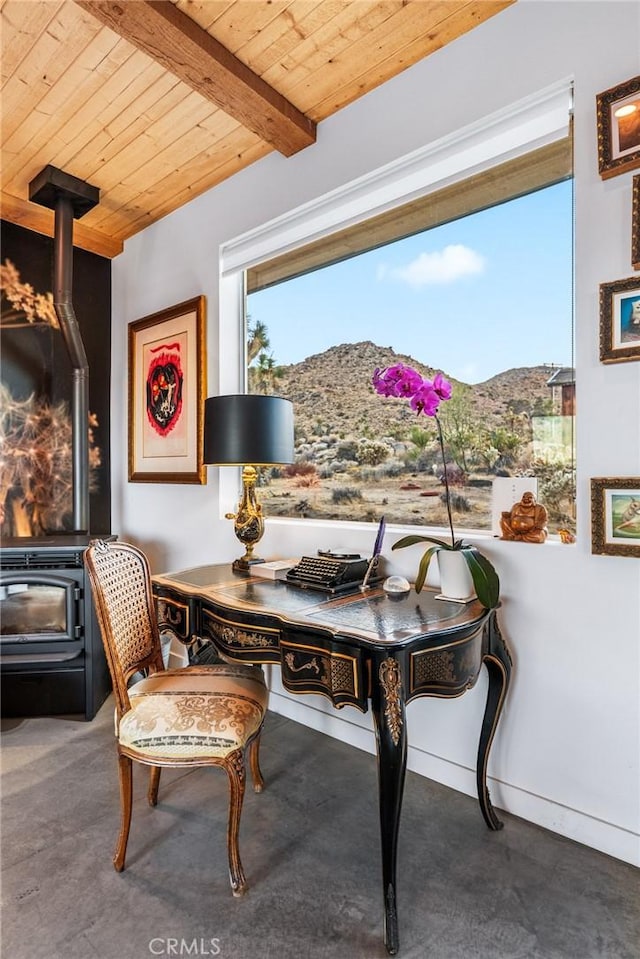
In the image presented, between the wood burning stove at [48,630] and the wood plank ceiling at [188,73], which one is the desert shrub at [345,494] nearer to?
the wood burning stove at [48,630]

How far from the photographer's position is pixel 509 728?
1.85m

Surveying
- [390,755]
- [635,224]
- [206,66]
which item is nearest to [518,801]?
[390,755]

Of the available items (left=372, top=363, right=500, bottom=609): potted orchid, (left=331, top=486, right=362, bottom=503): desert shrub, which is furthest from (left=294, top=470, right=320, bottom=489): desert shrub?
(left=372, top=363, right=500, bottom=609): potted orchid

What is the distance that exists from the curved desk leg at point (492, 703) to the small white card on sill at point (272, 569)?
0.82 m

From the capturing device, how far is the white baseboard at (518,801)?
160 cm

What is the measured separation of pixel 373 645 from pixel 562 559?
785 mm

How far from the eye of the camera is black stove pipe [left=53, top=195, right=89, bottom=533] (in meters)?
2.95

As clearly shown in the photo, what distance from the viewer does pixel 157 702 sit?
5.37 ft

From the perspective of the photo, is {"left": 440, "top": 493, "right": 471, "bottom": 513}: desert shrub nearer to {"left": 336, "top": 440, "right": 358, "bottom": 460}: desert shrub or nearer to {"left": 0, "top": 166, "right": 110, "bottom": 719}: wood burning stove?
{"left": 336, "top": 440, "right": 358, "bottom": 460}: desert shrub

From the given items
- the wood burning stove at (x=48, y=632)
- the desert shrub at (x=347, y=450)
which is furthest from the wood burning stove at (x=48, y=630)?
the desert shrub at (x=347, y=450)

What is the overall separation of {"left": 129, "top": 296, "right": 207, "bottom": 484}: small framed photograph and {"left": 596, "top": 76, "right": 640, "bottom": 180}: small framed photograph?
6.73 feet

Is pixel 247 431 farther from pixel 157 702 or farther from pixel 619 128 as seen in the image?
pixel 619 128

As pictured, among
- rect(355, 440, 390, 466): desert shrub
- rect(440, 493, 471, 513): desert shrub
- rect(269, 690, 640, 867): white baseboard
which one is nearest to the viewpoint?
rect(269, 690, 640, 867): white baseboard

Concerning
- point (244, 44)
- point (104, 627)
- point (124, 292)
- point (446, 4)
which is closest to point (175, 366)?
point (124, 292)
